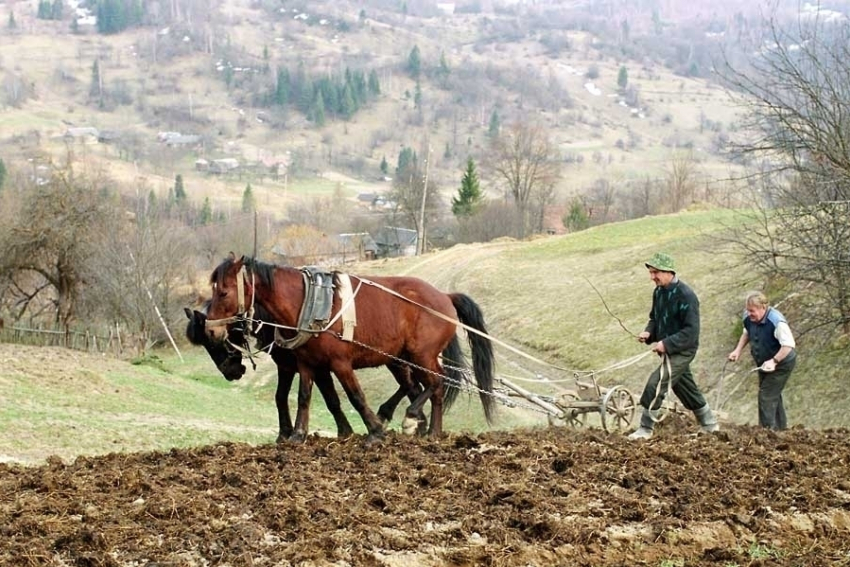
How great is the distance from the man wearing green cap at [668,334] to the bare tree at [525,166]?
86812 mm

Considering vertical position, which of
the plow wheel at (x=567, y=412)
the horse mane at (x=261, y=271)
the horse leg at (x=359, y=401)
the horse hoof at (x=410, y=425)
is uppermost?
the horse mane at (x=261, y=271)

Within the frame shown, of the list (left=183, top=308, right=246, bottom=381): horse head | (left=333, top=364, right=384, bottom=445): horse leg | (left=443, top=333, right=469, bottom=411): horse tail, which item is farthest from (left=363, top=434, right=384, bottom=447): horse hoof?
(left=443, top=333, right=469, bottom=411): horse tail

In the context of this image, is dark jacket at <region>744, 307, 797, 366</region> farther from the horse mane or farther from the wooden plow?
the horse mane

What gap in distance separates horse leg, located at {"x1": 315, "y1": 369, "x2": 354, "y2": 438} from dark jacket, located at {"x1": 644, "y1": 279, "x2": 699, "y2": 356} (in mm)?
3692

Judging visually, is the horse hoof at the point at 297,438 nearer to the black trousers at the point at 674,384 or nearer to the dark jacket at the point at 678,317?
the black trousers at the point at 674,384

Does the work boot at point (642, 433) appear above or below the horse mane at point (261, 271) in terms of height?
below

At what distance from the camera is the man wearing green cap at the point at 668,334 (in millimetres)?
11477

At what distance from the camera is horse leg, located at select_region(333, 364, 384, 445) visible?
10883 millimetres

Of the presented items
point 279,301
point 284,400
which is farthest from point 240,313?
point 284,400

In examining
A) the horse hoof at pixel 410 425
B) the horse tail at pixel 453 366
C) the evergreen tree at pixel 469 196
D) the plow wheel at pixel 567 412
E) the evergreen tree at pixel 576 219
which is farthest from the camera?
the evergreen tree at pixel 469 196

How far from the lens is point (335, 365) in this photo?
11.0 metres

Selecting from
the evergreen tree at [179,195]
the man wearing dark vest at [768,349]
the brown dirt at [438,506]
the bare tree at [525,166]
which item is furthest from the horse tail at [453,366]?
the evergreen tree at [179,195]

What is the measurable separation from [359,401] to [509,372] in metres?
19.5

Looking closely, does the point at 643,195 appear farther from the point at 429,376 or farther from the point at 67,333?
the point at 429,376
